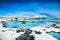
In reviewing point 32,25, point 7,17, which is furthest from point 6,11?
point 32,25

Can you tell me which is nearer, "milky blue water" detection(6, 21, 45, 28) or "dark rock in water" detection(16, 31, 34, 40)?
"dark rock in water" detection(16, 31, 34, 40)

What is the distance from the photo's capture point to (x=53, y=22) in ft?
9.06

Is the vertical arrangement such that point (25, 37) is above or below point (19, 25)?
below

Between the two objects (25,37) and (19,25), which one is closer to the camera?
(25,37)

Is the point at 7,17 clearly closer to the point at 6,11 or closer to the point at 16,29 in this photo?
the point at 6,11

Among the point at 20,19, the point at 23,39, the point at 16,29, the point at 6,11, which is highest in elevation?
the point at 6,11

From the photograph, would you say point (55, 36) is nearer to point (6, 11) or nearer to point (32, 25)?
point (32, 25)

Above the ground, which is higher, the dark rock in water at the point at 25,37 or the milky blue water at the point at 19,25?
the milky blue water at the point at 19,25

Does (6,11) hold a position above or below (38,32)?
above

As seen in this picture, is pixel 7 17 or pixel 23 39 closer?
pixel 23 39

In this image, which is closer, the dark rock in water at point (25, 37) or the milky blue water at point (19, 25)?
the dark rock in water at point (25, 37)

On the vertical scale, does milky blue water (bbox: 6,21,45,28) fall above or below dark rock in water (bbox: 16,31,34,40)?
above

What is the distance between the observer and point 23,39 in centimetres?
258

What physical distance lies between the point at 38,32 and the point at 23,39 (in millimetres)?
310
